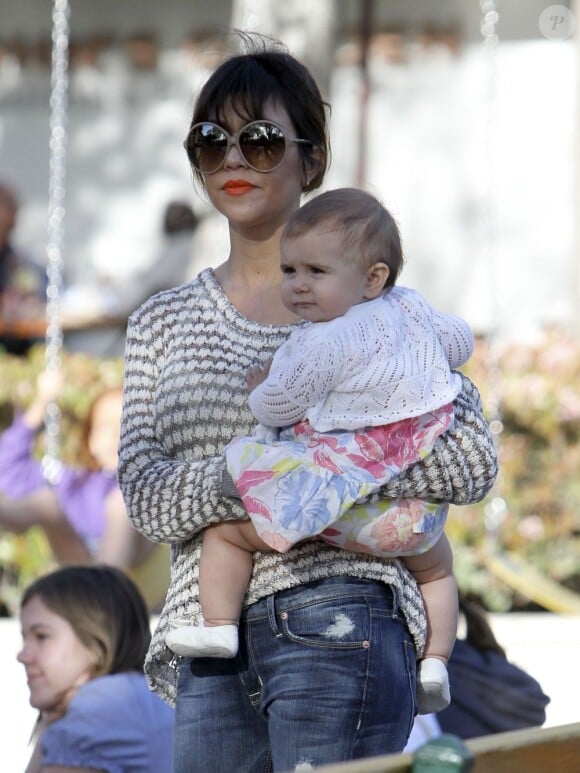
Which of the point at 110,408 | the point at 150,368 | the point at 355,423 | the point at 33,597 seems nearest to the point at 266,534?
the point at 355,423

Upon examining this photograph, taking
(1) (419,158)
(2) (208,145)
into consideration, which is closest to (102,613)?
(2) (208,145)

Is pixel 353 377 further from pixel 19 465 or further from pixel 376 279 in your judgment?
pixel 19 465

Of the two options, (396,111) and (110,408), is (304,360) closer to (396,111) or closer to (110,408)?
(110,408)

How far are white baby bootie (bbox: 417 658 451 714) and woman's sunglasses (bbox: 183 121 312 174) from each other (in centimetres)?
86

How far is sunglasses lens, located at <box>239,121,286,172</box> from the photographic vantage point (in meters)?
2.41

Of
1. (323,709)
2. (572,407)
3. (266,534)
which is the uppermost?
(266,534)

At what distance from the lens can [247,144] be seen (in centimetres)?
241

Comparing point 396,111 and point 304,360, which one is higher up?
point 304,360

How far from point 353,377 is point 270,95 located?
568 mm

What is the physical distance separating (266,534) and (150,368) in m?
0.44

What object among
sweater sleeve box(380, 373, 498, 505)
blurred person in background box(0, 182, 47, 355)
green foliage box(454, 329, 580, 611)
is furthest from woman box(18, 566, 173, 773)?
blurred person in background box(0, 182, 47, 355)

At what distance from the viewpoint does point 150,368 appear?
247 cm

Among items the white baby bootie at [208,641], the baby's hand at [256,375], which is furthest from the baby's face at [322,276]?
the white baby bootie at [208,641]

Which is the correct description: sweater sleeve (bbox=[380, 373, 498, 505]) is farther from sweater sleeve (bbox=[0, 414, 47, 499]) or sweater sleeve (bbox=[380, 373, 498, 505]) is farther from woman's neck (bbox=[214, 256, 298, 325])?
sweater sleeve (bbox=[0, 414, 47, 499])
